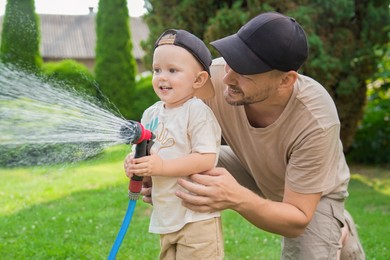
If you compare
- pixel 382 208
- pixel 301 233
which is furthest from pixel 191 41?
pixel 382 208

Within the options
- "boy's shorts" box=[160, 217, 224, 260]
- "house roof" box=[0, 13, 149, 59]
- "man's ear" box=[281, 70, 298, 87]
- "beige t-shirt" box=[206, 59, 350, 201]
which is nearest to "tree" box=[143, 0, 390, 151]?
"beige t-shirt" box=[206, 59, 350, 201]

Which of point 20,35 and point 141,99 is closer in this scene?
point 20,35

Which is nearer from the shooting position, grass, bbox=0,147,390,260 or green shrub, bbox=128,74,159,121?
grass, bbox=0,147,390,260

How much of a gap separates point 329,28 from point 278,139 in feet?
19.7

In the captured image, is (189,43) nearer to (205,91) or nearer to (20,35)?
(205,91)

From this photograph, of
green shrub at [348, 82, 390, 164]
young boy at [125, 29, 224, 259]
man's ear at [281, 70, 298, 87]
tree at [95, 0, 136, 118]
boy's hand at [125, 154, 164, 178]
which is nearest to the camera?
boy's hand at [125, 154, 164, 178]

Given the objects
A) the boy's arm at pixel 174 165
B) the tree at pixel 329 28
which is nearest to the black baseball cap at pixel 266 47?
the boy's arm at pixel 174 165

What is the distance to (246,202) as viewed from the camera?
9.73 ft

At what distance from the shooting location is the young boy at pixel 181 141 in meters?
2.77

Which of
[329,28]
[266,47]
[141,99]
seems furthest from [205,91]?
[141,99]

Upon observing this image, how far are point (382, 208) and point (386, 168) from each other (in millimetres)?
3109

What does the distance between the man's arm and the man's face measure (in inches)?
16.2

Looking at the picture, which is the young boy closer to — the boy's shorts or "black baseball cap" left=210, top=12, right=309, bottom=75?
the boy's shorts

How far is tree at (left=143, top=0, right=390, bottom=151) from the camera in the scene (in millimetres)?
8562
